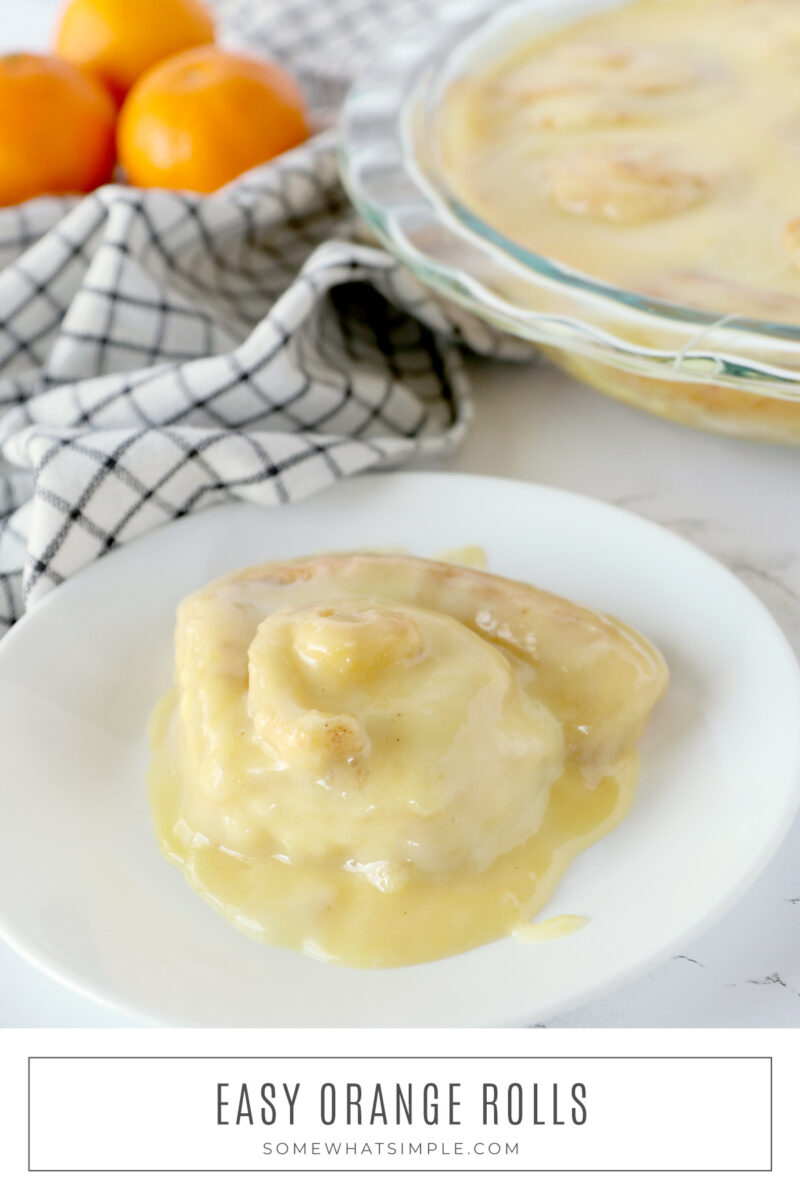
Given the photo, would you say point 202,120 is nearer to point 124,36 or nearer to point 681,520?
point 124,36

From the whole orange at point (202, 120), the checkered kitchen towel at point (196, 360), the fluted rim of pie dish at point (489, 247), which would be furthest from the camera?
the whole orange at point (202, 120)

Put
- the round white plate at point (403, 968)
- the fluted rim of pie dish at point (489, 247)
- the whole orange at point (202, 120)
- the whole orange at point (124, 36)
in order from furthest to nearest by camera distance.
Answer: the whole orange at point (124, 36) < the whole orange at point (202, 120) < the fluted rim of pie dish at point (489, 247) < the round white plate at point (403, 968)

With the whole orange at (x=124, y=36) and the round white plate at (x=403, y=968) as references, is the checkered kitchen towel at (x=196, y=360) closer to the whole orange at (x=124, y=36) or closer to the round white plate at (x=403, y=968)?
the round white plate at (x=403, y=968)

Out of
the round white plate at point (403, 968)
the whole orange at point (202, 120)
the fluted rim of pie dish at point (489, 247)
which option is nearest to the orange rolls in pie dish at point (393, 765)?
the round white plate at point (403, 968)

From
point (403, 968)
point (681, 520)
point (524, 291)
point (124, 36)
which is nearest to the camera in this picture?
point (403, 968)

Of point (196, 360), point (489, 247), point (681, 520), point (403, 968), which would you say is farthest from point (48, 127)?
point (403, 968)

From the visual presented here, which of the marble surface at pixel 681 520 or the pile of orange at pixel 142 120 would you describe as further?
the pile of orange at pixel 142 120
